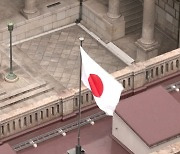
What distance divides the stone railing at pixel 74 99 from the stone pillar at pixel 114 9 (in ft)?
72.2

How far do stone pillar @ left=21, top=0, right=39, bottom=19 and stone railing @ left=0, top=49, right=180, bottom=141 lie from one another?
2414cm

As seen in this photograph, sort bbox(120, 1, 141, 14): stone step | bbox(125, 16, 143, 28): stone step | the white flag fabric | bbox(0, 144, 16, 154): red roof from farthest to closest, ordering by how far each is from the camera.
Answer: bbox(120, 1, 141, 14): stone step, bbox(125, 16, 143, 28): stone step, bbox(0, 144, 16, 154): red roof, the white flag fabric

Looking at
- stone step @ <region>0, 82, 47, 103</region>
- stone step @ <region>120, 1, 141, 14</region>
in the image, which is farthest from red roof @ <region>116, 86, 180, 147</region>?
stone step @ <region>120, 1, 141, 14</region>

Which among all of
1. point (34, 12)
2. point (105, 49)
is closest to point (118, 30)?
point (105, 49)

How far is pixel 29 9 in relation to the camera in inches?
2635

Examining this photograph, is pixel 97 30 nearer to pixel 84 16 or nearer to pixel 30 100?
pixel 84 16

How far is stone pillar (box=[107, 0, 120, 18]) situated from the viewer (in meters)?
66.1

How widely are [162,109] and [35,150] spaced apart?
19.2 ft

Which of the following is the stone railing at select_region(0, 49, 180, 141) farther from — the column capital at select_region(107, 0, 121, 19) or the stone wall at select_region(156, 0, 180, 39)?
the column capital at select_region(107, 0, 121, 19)

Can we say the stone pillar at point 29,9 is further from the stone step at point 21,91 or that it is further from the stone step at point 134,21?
the stone step at point 21,91

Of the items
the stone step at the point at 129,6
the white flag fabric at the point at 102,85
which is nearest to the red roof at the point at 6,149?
the white flag fabric at the point at 102,85

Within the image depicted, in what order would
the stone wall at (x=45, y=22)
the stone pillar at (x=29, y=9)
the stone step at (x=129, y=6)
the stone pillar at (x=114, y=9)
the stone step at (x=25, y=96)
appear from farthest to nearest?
the stone step at (x=129, y=6), the stone pillar at (x=29, y=9), the stone wall at (x=45, y=22), the stone pillar at (x=114, y=9), the stone step at (x=25, y=96)

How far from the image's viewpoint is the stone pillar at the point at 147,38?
62844 millimetres

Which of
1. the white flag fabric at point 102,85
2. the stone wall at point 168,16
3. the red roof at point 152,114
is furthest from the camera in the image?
A: the stone wall at point 168,16
